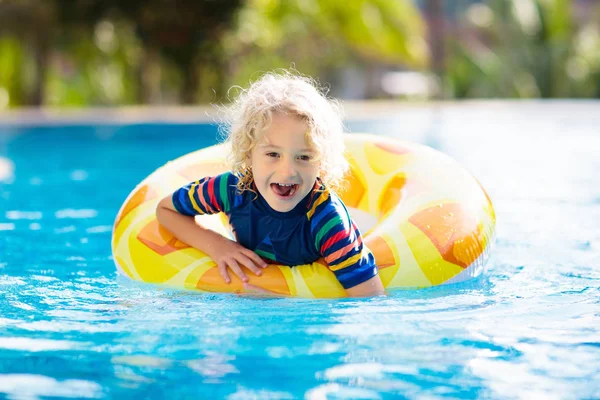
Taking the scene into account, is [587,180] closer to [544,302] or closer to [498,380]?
[544,302]

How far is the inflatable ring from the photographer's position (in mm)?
3252

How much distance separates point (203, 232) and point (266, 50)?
13.7 metres

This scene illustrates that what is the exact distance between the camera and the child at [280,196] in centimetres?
289

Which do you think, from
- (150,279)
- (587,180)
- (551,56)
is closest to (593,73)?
(551,56)

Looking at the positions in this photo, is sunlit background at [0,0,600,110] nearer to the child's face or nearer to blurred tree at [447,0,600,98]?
blurred tree at [447,0,600,98]

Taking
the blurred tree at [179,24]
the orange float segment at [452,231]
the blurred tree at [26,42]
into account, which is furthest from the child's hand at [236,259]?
the blurred tree at [179,24]

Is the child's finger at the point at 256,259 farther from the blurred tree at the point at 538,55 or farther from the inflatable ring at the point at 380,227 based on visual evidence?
the blurred tree at the point at 538,55

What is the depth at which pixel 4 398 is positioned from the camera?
2.22 m

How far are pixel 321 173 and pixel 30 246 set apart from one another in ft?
6.47

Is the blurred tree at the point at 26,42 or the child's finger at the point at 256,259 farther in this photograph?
the blurred tree at the point at 26,42

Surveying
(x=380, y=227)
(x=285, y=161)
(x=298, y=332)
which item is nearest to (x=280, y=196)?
(x=285, y=161)

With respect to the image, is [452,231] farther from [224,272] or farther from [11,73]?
[11,73]

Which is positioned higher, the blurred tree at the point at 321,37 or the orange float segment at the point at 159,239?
the blurred tree at the point at 321,37

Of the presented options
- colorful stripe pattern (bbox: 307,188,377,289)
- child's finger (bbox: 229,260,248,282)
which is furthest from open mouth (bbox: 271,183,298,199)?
child's finger (bbox: 229,260,248,282)
